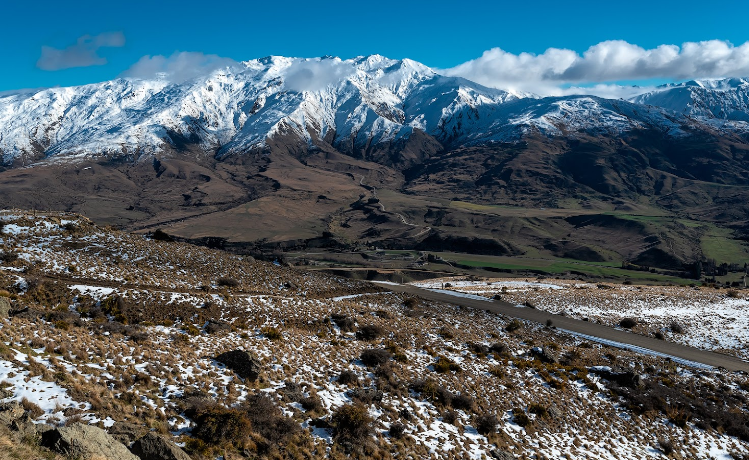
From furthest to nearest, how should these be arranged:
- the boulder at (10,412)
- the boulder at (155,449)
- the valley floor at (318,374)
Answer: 1. the valley floor at (318,374)
2. the boulder at (155,449)
3. the boulder at (10,412)

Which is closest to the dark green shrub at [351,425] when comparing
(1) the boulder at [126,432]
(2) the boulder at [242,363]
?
(2) the boulder at [242,363]

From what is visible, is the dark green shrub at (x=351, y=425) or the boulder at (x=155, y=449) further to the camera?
the dark green shrub at (x=351, y=425)

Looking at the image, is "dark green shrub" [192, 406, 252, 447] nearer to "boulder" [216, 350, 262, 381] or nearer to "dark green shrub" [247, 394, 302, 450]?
"dark green shrub" [247, 394, 302, 450]

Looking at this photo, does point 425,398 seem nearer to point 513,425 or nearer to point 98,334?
point 513,425

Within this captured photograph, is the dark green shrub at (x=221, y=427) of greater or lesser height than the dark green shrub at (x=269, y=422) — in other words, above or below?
above

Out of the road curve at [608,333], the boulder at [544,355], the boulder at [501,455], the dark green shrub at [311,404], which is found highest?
the dark green shrub at [311,404]

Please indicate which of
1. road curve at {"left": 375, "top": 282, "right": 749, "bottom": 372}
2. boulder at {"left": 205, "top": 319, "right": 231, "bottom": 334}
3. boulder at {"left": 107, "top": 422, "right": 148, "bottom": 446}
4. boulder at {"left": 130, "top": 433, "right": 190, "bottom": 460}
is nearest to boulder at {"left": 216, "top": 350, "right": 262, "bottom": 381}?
boulder at {"left": 205, "top": 319, "right": 231, "bottom": 334}

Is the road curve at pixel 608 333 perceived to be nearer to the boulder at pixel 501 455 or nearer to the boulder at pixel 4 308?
the boulder at pixel 501 455
